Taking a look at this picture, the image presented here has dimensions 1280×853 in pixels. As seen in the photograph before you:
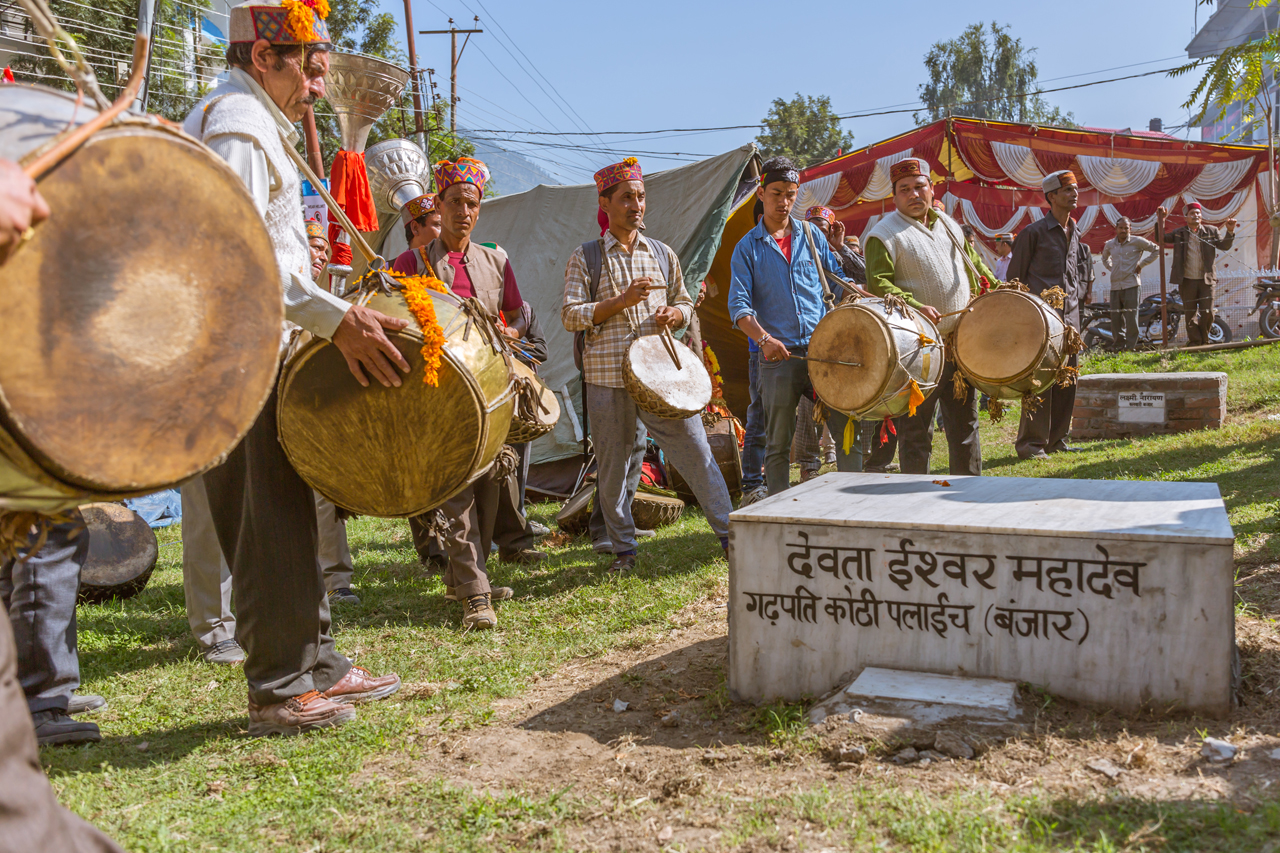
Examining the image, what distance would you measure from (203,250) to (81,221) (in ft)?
0.82

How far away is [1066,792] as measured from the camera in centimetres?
216

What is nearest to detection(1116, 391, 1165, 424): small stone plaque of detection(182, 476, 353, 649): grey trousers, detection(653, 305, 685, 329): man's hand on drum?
detection(653, 305, 685, 329): man's hand on drum

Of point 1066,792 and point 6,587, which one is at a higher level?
point 6,587

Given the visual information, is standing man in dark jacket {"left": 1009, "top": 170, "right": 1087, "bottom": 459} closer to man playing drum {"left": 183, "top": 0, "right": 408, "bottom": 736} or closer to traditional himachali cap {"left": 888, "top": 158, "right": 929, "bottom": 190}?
traditional himachali cap {"left": 888, "top": 158, "right": 929, "bottom": 190}

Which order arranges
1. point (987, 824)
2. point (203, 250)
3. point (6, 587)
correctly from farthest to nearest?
point (6, 587), point (987, 824), point (203, 250)

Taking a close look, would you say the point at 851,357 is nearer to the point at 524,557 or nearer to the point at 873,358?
the point at 873,358

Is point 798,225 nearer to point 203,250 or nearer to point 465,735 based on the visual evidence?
point 465,735

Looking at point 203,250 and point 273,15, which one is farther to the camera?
point 273,15

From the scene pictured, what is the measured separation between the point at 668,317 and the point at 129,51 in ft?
54.1

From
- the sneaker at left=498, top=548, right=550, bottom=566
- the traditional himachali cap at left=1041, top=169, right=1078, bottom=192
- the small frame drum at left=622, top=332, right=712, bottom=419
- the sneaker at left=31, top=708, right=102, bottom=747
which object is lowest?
the sneaker at left=498, top=548, right=550, bottom=566

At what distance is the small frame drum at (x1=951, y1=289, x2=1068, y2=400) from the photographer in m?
4.55

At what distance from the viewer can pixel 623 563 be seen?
4.91 m

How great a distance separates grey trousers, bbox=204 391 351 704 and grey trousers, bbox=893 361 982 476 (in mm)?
3368

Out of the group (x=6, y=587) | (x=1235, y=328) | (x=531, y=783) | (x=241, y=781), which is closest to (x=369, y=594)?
(x=6, y=587)
